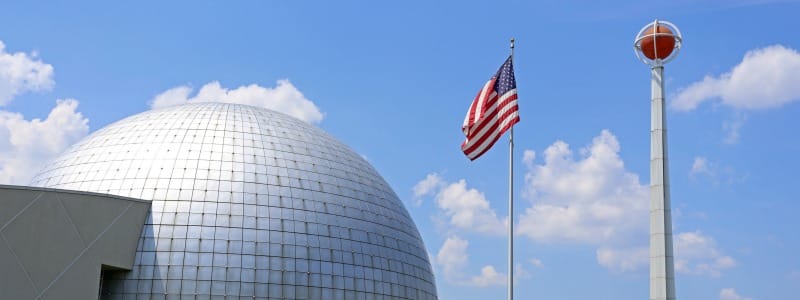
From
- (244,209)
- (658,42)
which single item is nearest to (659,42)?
(658,42)

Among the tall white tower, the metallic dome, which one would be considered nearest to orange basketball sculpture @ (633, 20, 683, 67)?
the tall white tower

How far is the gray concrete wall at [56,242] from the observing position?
32.9 m

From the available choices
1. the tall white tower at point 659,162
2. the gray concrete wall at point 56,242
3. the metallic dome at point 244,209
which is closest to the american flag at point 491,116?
the tall white tower at point 659,162

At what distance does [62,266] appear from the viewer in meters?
33.9

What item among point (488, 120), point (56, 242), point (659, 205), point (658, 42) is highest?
point (658, 42)

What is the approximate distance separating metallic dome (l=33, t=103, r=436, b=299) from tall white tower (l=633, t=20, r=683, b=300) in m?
16.7

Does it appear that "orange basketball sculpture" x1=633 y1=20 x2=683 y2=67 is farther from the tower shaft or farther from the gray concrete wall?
the gray concrete wall

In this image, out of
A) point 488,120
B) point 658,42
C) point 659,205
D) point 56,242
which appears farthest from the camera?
point 56,242

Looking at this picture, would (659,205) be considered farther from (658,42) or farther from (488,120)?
(488,120)

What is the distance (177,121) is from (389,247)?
39.6 feet

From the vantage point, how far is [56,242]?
33.8 metres

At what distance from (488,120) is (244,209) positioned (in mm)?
13839

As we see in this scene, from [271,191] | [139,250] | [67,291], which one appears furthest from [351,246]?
[67,291]

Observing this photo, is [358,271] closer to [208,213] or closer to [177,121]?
[208,213]
